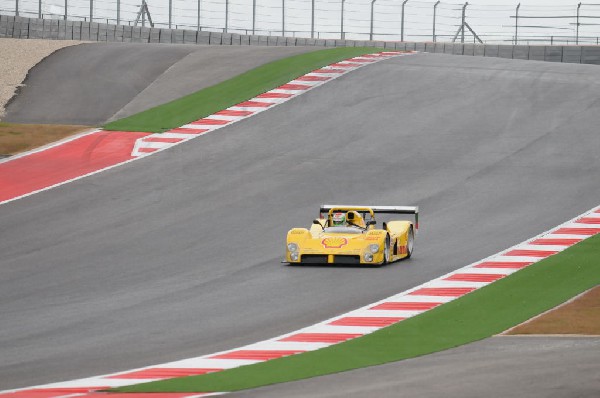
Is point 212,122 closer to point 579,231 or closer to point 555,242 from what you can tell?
point 579,231

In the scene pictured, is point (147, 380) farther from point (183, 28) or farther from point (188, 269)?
point (183, 28)

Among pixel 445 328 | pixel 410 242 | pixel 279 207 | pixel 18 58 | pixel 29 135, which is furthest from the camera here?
pixel 18 58

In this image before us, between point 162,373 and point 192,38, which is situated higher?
point 192,38

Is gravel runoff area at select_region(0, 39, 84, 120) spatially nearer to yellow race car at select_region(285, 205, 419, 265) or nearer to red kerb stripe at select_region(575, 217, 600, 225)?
yellow race car at select_region(285, 205, 419, 265)

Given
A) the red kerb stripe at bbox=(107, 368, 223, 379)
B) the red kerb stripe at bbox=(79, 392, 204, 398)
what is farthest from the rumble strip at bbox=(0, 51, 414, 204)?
the red kerb stripe at bbox=(79, 392, 204, 398)

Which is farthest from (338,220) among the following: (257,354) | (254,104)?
(254,104)

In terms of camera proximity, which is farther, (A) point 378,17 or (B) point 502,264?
(A) point 378,17

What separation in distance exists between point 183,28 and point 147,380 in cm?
4054

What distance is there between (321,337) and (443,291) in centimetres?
383

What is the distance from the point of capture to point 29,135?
33000 millimetres

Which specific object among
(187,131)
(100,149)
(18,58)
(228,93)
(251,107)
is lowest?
(100,149)

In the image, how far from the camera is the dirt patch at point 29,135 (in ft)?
104

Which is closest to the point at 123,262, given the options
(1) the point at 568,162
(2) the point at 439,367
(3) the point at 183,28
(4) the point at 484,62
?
(2) the point at 439,367

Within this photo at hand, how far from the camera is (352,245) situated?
2081 cm
